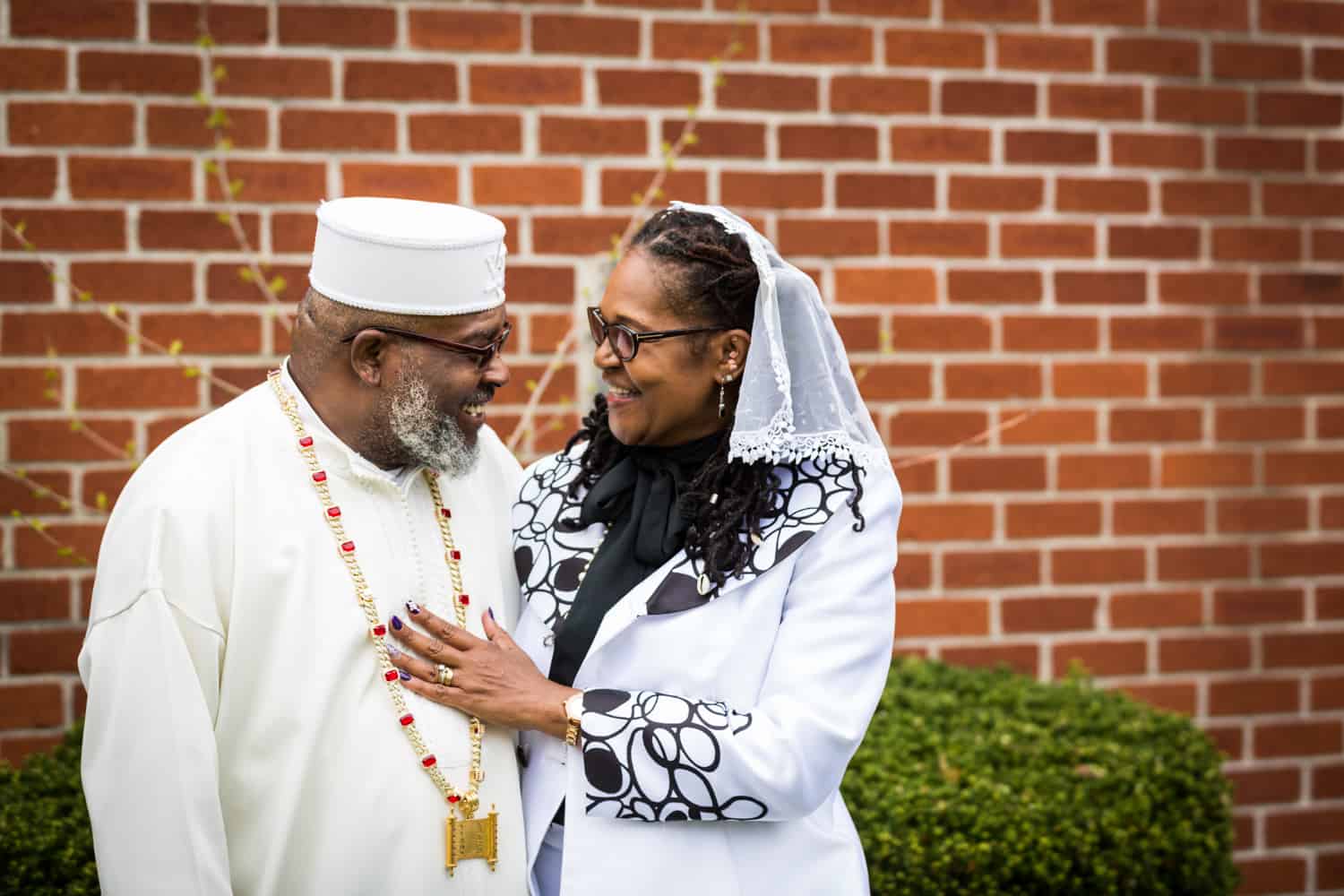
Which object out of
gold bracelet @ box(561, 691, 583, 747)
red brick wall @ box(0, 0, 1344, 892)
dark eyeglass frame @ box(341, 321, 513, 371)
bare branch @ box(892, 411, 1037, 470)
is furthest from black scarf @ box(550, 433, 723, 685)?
bare branch @ box(892, 411, 1037, 470)

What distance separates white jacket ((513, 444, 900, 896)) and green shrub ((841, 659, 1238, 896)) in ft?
2.64

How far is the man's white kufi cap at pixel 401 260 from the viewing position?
2418 mm

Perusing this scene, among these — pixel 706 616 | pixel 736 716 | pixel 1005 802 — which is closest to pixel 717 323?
pixel 706 616

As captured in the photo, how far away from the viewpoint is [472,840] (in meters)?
2.44

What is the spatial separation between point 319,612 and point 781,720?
863 mm

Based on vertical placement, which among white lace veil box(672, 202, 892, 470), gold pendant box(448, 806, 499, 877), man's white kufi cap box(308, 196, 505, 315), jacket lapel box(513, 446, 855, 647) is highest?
man's white kufi cap box(308, 196, 505, 315)

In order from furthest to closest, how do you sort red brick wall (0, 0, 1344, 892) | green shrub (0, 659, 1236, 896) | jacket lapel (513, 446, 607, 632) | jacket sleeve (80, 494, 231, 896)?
red brick wall (0, 0, 1344, 892) < green shrub (0, 659, 1236, 896) < jacket lapel (513, 446, 607, 632) < jacket sleeve (80, 494, 231, 896)

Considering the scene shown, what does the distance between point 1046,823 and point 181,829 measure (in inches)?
88.4

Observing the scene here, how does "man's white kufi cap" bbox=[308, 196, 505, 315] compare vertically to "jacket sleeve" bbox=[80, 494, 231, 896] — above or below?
above

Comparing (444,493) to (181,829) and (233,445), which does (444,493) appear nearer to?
(233,445)

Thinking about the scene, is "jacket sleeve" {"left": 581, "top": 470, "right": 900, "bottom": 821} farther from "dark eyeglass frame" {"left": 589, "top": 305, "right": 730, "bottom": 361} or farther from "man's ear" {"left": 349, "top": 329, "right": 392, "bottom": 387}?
"man's ear" {"left": 349, "top": 329, "right": 392, "bottom": 387}

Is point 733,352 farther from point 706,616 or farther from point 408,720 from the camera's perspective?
point 408,720

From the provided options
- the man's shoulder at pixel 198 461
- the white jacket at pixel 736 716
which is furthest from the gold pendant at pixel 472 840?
the man's shoulder at pixel 198 461

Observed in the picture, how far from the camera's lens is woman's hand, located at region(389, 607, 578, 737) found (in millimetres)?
2430
